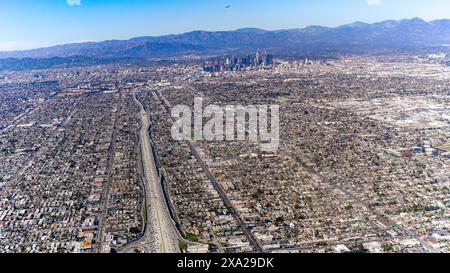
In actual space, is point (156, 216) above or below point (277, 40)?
below

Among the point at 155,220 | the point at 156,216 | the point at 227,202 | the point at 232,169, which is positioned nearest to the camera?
the point at 155,220

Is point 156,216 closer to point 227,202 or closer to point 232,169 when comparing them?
point 227,202

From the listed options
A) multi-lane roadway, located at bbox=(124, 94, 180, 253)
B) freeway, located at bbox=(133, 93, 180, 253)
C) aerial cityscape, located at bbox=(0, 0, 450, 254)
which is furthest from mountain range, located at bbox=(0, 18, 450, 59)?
multi-lane roadway, located at bbox=(124, 94, 180, 253)

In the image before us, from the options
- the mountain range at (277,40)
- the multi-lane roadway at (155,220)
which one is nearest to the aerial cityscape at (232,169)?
the multi-lane roadway at (155,220)

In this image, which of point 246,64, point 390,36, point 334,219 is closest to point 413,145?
point 334,219

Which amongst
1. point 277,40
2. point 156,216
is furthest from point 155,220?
point 277,40
